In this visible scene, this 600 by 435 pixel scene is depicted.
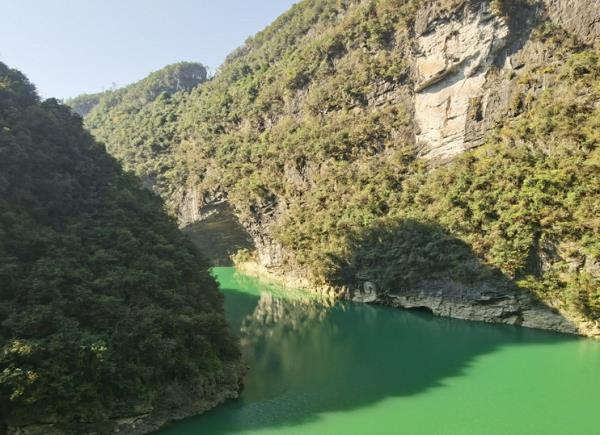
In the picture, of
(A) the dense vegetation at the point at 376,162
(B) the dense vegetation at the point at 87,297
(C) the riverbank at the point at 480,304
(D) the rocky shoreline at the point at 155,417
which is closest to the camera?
(D) the rocky shoreline at the point at 155,417

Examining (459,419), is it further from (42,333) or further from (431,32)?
(431,32)

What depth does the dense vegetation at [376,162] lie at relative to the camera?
1753 centimetres

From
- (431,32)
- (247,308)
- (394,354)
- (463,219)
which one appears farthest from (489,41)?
(247,308)

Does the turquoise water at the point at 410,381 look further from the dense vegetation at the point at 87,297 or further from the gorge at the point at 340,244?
the dense vegetation at the point at 87,297

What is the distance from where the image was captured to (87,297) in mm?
10578

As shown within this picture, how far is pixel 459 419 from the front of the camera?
10344mm

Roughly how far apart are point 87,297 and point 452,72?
23.1 meters

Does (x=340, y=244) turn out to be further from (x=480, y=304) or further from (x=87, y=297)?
(x=87, y=297)

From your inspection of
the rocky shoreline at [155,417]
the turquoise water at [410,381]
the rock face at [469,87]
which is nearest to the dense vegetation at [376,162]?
the rock face at [469,87]

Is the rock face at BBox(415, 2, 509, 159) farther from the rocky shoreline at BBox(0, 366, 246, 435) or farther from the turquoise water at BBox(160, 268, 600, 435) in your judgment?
the rocky shoreline at BBox(0, 366, 246, 435)

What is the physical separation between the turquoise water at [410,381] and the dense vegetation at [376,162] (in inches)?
125

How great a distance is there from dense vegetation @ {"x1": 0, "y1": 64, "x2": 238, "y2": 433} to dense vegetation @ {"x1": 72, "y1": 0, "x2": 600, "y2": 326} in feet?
35.9

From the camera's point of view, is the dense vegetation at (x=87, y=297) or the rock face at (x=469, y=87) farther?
the rock face at (x=469, y=87)

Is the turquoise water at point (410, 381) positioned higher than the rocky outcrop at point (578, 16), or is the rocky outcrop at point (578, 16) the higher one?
the rocky outcrop at point (578, 16)
